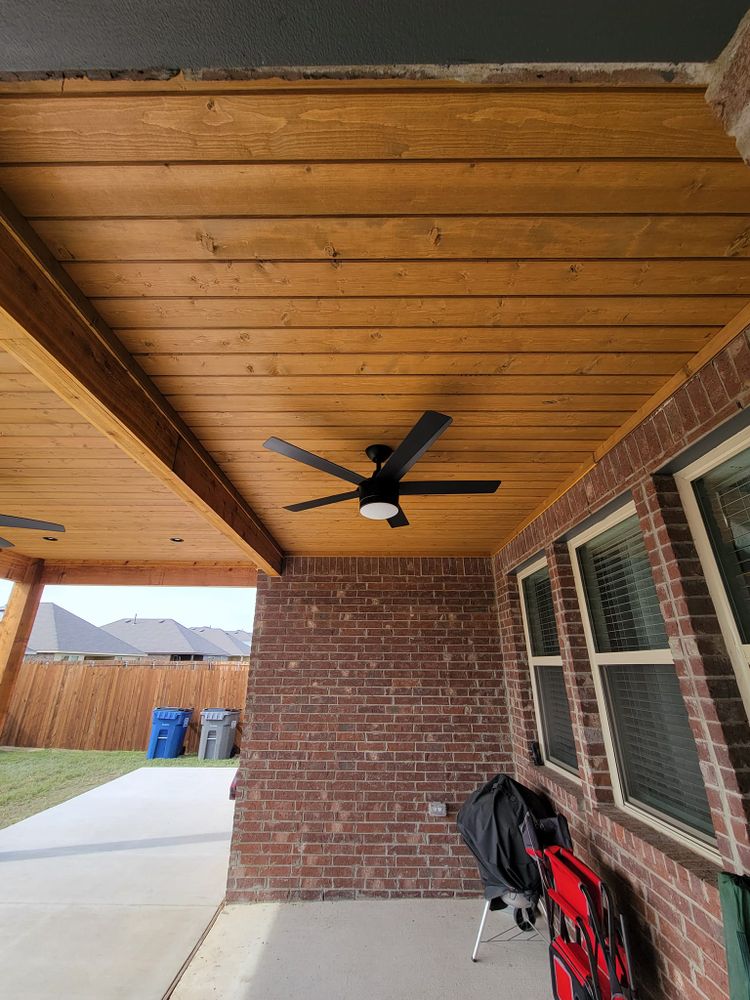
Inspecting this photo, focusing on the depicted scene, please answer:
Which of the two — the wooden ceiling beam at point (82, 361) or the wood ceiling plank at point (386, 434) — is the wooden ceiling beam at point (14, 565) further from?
the wood ceiling plank at point (386, 434)

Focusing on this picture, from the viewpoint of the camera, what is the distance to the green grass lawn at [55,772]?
564 centimetres

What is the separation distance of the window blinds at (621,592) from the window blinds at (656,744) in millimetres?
136

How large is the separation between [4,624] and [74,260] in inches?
179

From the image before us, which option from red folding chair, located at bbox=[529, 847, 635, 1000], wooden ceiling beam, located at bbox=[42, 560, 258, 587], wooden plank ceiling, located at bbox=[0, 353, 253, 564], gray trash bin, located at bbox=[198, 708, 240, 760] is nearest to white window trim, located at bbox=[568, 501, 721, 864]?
red folding chair, located at bbox=[529, 847, 635, 1000]

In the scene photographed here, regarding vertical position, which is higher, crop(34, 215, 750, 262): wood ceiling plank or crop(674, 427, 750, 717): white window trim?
crop(34, 215, 750, 262): wood ceiling plank

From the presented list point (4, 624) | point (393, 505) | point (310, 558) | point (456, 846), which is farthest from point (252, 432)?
point (4, 624)

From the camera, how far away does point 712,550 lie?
1.80 metres

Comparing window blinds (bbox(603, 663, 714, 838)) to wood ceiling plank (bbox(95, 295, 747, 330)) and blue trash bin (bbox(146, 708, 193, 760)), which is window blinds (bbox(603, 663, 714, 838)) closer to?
wood ceiling plank (bbox(95, 295, 747, 330))

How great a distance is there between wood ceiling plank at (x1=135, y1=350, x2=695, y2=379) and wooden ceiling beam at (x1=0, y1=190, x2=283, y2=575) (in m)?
0.15

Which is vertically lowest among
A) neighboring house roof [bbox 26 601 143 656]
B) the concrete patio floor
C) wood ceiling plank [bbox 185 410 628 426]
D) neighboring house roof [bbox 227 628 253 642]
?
the concrete patio floor

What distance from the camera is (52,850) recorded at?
13.9ft

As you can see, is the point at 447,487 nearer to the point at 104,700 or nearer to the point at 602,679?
the point at 602,679

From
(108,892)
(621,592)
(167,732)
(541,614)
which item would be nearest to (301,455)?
(621,592)

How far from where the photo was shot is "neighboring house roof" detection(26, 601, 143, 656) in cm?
1443
